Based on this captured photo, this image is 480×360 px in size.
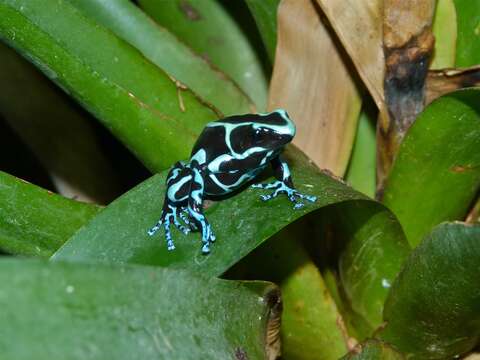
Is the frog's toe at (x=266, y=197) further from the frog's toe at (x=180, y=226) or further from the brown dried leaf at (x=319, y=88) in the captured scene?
the brown dried leaf at (x=319, y=88)

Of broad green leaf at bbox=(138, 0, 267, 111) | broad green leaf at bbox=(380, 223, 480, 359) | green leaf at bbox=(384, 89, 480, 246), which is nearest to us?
broad green leaf at bbox=(380, 223, 480, 359)

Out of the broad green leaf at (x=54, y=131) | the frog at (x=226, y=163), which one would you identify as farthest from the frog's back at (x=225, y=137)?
the broad green leaf at (x=54, y=131)

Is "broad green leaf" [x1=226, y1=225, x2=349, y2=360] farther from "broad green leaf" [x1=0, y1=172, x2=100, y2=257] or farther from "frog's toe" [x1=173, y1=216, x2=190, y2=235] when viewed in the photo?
"broad green leaf" [x1=0, y1=172, x2=100, y2=257]

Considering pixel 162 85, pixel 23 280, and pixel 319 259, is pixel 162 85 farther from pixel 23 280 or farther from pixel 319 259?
pixel 23 280

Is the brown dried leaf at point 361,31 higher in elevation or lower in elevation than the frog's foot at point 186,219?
higher

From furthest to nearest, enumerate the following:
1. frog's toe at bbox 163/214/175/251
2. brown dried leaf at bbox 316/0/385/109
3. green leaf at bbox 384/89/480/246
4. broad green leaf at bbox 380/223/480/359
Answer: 1. brown dried leaf at bbox 316/0/385/109
2. green leaf at bbox 384/89/480/246
3. frog's toe at bbox 163/214/175/251
4. broad green leaf at bbox 380/223/480/359

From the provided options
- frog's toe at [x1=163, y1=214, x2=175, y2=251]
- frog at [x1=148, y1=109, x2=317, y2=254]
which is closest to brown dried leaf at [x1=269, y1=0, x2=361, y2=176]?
frog at [x1=148, y1=109, x2=317, y2=254]
